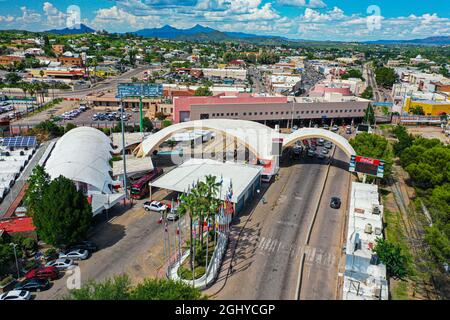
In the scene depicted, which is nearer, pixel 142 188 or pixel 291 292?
pixel 291 292

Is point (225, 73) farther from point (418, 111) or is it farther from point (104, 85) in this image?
point (418, 111)

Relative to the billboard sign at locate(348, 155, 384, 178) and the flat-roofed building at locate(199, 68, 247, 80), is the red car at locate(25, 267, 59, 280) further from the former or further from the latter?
the flat-roofed building at locate(199, 68, 247, 80)

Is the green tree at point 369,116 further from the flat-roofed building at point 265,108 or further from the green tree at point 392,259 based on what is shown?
the green tree at point 392,259

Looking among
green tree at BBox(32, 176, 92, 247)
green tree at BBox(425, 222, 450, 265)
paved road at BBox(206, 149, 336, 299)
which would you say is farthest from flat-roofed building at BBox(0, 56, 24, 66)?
green tree at BBox(425, 222, 450, 265)
